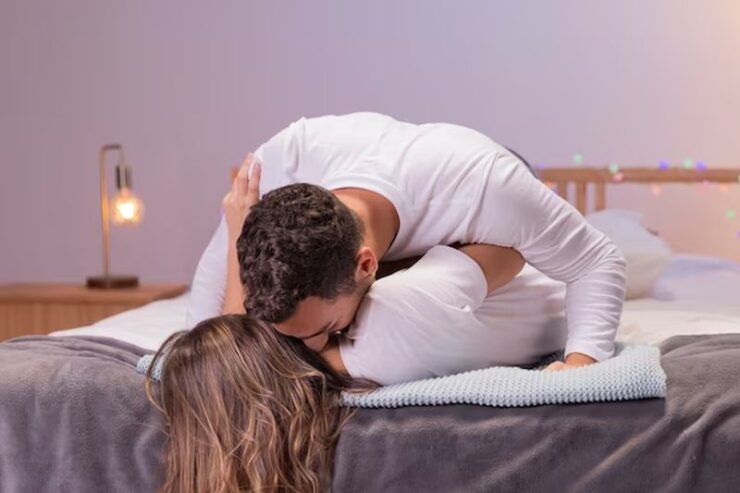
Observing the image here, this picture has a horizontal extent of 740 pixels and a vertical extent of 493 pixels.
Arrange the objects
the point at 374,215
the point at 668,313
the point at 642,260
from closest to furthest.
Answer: the point at 374,215 < the point at 668,313 < the point at 642,260

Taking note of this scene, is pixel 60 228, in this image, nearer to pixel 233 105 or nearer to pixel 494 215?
pixel 233 105

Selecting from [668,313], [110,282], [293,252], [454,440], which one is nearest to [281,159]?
[293,252]

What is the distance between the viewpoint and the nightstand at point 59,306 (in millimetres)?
2885

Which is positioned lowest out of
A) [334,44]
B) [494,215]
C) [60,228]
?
[60,228]

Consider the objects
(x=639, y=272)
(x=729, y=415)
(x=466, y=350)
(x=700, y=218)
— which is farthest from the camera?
(x=700, y=218)

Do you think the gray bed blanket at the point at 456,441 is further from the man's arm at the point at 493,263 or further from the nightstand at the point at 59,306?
the nightstand at the point at 59,306

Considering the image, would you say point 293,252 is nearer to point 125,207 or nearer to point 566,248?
point 566,248

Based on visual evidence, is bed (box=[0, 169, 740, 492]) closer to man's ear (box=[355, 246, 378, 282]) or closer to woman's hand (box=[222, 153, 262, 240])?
man's ear (box=[355, 246, 378, 282])

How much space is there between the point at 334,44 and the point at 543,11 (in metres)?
0.67

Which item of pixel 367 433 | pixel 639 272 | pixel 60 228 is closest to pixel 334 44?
pixel 60 228

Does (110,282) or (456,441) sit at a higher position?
(456,441)

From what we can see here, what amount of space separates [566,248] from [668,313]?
2.18 ft

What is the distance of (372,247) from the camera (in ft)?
4.15

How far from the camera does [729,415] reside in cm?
108
